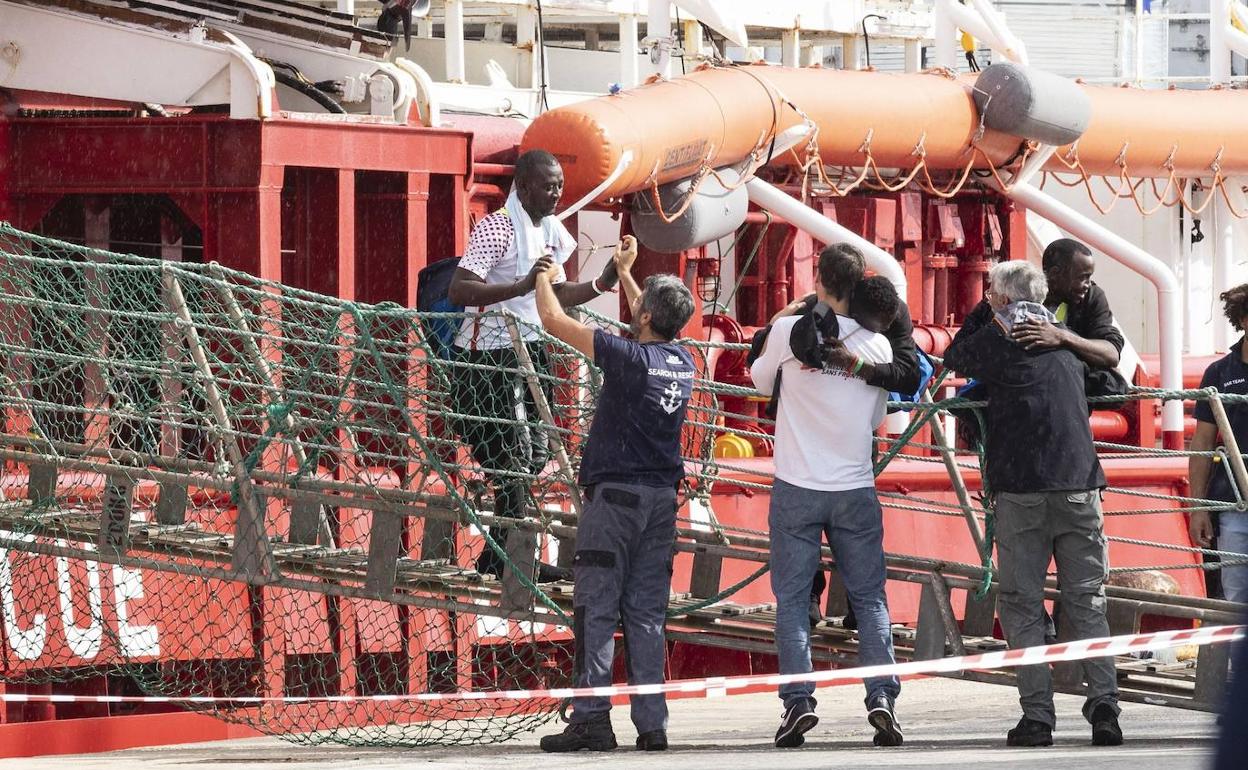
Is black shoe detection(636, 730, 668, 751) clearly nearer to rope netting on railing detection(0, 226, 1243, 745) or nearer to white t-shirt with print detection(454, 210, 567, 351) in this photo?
rope netting on railing detection(0, 226, 1243, 745)

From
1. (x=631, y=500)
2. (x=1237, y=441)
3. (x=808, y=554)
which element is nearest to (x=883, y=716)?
(x=808, y=554)

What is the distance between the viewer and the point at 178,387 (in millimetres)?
8852

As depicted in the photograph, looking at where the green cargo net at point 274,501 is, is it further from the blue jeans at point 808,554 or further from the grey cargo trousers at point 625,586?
the blue jeans at point 808,554

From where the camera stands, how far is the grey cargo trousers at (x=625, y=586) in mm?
6516

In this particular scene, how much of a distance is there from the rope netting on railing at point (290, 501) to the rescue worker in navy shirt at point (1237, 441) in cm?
15

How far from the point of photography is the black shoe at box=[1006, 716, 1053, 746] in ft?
21.4

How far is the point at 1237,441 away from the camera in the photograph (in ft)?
25.1

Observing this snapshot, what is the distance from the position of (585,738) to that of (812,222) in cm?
625

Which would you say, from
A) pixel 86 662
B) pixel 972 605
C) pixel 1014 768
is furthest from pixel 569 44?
pixel 1014 768

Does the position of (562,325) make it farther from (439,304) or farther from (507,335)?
(439,304)

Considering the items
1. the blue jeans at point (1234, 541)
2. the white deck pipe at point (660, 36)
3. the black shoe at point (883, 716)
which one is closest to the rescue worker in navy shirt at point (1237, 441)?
the blue jeans at point (1234, 541)

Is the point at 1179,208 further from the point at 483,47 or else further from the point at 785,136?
the point at 785,136

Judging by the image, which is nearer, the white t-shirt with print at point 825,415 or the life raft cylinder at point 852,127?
the white t-shirt with print at point 825,415

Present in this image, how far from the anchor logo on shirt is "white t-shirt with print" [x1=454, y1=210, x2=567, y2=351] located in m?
0.77
